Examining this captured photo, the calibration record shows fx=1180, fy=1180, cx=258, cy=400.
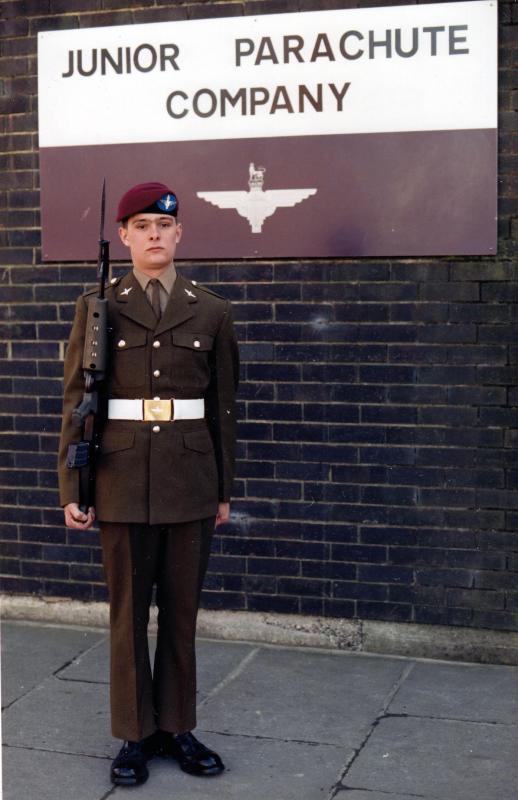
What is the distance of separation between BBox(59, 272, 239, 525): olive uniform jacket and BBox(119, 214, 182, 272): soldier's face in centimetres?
14

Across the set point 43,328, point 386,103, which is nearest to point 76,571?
point 43,328

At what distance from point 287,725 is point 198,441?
129 centimetres

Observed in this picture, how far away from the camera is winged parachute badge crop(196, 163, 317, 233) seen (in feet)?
18.3

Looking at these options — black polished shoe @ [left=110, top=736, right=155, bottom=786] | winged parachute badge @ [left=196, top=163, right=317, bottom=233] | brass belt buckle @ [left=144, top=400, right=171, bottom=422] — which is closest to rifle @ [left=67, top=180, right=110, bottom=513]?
brass belt buckle @ [left=144, top=400, right=171, bottom=422]

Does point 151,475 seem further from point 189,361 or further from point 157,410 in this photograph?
point 189,361

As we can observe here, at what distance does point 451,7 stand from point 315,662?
3.06 m

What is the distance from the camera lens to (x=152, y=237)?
4051mm

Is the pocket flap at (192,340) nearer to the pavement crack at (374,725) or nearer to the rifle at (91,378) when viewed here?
the rifle at (91,378)

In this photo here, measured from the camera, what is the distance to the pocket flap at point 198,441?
164 inches

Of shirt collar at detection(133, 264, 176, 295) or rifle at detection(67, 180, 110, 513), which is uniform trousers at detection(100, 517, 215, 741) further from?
shirt collar at detection(133, 264, 176, 295)

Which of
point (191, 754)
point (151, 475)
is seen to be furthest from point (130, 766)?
point (151, 475)

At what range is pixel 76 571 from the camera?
6121 mm

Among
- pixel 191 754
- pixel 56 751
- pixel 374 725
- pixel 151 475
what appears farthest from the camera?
pixel 374 725

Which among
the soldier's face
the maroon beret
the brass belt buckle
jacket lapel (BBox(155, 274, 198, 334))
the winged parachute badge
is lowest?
the brass belt buckle
